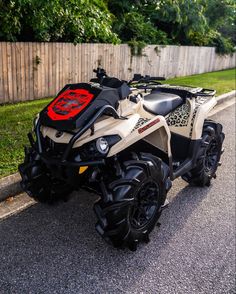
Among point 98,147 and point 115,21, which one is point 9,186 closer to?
point 98,147

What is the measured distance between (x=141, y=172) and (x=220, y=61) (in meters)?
16.6

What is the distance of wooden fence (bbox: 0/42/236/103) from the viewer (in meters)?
6.59

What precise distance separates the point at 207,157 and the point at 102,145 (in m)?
1.97

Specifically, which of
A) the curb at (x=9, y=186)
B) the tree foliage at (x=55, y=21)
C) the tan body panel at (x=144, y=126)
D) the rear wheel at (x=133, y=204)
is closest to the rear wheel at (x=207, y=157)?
the tan body panel at (x=144, y=126)

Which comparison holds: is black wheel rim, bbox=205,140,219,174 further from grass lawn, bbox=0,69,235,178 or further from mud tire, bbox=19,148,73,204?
grass lawn, bbox=0,69,235,178

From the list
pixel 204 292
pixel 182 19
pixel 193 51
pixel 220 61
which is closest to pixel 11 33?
pixel 204 292

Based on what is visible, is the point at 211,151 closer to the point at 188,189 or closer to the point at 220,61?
the point at 188,189

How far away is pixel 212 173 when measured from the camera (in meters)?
3.96

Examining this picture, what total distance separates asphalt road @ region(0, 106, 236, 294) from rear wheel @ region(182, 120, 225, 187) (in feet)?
1.22

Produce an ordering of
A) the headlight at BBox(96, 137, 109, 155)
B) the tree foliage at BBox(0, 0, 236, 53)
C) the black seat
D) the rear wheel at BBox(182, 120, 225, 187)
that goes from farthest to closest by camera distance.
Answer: the tree foliage at BBox(0, 0, 236, 53)
the rear wheel at BBox(182, 120, 225, 187)
the black seat
the headlight at BBox(96, 137, 109, 155)

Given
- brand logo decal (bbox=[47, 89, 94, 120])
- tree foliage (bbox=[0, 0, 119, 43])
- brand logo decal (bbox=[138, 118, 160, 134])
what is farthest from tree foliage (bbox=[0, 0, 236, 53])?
brand logo decal (bbox=[138, 118, 160, 134])

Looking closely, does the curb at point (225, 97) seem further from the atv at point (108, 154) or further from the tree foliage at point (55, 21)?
the atv at point (108, 154)

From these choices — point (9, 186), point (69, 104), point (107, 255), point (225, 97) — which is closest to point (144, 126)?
point (69, 104)

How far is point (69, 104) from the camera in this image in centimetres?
249
